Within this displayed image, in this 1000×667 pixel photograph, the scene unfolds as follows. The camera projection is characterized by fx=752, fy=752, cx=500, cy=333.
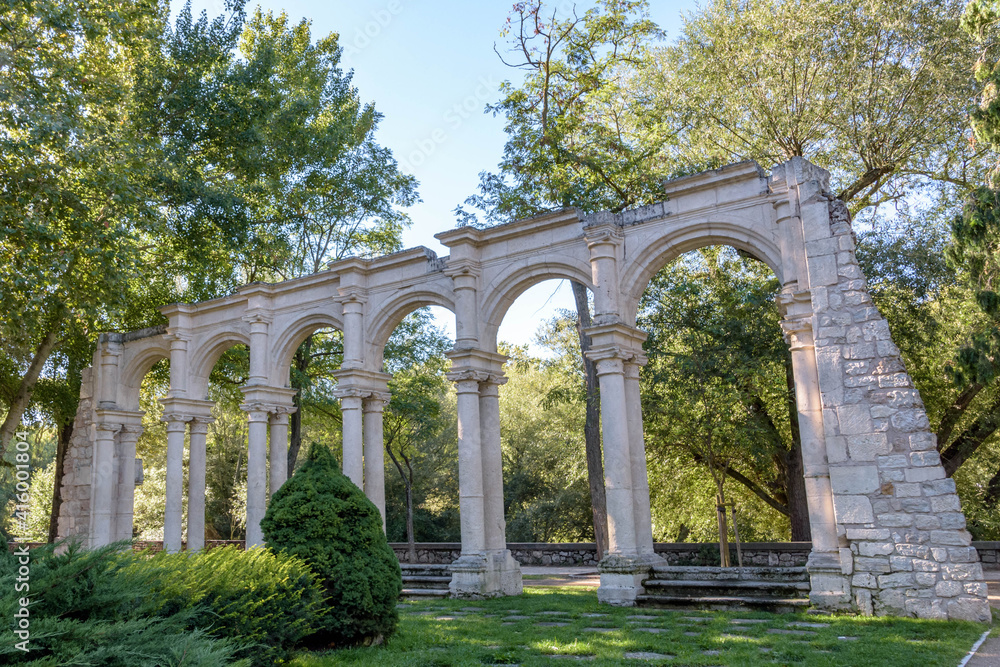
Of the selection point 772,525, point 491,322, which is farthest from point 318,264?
point 772,525

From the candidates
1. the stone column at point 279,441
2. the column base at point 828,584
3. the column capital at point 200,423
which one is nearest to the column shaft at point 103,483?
the column capital at point 200,423

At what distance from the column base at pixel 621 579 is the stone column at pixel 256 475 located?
679 centimetres

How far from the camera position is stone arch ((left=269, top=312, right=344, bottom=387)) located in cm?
1469

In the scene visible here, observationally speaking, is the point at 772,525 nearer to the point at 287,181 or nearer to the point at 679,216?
the point at 679,216

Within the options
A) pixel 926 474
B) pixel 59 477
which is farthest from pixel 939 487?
pixel 59 477

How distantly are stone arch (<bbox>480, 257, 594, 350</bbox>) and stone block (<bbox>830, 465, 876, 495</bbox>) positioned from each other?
4948mm

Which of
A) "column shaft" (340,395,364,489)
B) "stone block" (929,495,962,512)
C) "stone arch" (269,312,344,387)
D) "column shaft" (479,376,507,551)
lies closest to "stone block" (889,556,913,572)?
"stone block" (929,495,962,512)

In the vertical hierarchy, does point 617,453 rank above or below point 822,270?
below

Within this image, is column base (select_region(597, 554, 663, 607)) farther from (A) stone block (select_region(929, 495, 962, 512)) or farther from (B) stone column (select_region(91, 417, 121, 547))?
(B) stone column (select_region(91, 417, 121, 547))

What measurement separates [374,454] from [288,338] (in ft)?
10.5

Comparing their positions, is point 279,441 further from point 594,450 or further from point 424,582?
point 594,450

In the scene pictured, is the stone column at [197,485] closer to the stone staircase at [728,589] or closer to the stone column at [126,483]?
the stone column at [126,483]

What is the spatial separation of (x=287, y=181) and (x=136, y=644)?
58.6 ft

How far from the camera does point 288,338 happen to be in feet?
48.9
